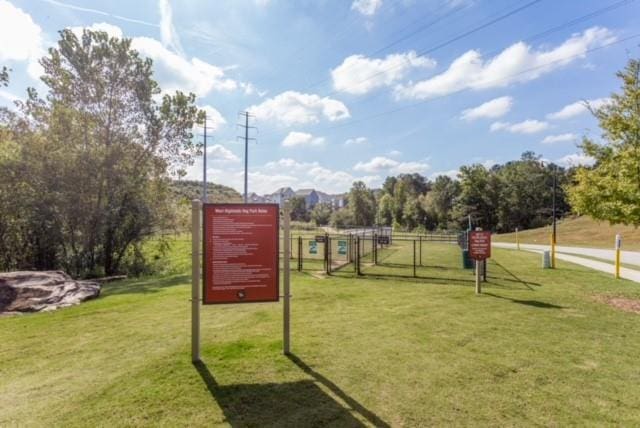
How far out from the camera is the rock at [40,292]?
656 cm

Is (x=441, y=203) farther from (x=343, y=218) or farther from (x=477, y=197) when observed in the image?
(x=343, y=218)

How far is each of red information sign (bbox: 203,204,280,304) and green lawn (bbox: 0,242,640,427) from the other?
0.80 m

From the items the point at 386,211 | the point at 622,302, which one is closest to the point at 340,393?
the point at 622,302

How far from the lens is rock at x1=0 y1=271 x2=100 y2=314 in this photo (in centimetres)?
656

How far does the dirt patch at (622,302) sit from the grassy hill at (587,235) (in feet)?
68.7

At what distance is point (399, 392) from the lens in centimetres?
324

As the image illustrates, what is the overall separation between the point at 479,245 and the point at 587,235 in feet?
102

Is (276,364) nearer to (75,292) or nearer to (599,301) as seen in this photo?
(75,292)

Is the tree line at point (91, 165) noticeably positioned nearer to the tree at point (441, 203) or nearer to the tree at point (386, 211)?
the tree at point (441, 203)

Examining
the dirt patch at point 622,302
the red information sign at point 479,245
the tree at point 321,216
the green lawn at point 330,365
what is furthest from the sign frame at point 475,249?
the tree at point 321,216

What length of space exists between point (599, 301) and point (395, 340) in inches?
215

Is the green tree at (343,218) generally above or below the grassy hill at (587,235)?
above

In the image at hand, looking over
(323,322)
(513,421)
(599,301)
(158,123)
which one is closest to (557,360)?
(513,421)

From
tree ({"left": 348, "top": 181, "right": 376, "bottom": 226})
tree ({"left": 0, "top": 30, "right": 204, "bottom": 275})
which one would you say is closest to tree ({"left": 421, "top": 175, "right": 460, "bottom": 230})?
tree ({"left": 348, "top": 181, "right": 376, "bottom": 226})
